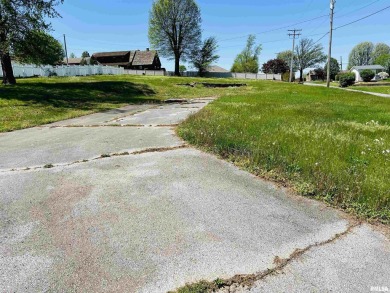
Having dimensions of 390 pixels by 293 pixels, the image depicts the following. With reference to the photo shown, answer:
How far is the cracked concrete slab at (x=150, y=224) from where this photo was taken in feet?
8.52

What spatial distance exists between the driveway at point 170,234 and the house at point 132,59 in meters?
73.9

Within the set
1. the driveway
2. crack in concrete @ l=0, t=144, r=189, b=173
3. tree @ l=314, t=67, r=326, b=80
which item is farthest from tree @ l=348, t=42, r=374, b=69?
the driveway

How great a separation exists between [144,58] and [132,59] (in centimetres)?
372

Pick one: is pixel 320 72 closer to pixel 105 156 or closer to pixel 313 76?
pixel 313 76

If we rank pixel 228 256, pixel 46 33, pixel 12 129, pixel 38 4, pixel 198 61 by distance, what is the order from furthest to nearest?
pixel 198 61
pixel 46 33
pixel 38 4
pixel 12 129
pixel 228 256

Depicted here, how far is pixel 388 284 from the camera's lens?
2.42 metres

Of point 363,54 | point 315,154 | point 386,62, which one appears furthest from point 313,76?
point 315,154

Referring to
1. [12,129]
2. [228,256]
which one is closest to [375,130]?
[228,256]

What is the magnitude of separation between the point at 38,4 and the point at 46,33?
2.46 m

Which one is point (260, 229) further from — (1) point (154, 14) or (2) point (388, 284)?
(1) point (154, 14)

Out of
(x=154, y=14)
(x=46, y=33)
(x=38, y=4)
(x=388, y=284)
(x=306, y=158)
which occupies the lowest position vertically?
(x=388, y=284)

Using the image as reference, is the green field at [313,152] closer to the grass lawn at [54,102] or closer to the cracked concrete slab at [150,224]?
the grass lawn at [54,102]

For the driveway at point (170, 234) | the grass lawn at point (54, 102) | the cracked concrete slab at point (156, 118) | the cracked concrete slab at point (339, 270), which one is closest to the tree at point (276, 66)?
the grass lawn at point (54, 102)

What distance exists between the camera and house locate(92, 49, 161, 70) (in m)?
75.6
